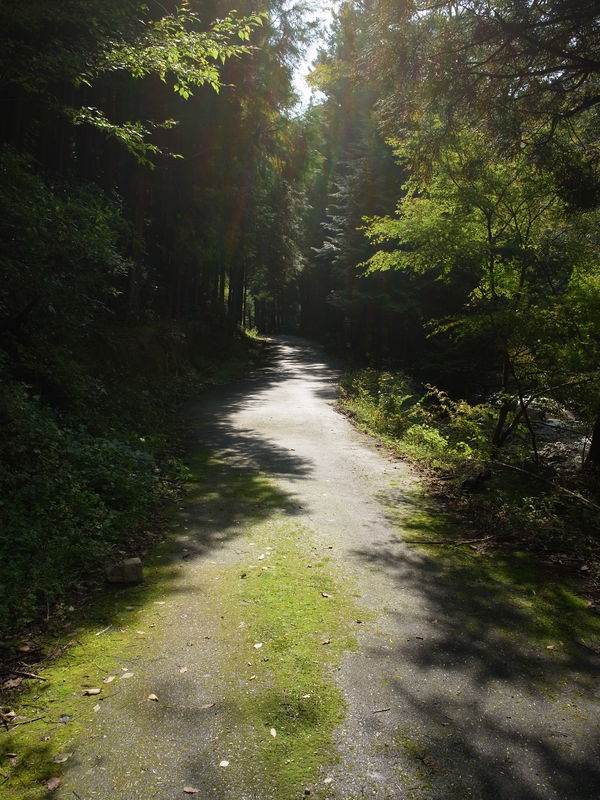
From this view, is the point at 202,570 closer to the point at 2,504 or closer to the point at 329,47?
the point at 2,504

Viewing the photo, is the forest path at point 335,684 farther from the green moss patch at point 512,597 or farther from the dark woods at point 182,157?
the dark woods at point 182,157

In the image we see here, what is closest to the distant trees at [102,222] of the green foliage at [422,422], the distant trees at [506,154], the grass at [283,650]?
the grass at [283,650]

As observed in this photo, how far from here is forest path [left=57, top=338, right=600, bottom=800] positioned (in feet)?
9.11

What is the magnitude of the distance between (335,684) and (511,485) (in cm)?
567

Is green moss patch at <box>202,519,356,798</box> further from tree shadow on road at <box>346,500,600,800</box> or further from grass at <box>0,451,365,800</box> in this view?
tree shadow on road at <box>346,500,600,800</box>

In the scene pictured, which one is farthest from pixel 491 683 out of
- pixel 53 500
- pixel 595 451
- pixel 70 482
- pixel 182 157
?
pixel 182 157

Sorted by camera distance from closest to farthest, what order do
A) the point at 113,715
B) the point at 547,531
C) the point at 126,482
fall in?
1. the point at 113,715
2. the point at 547,531
3. the point at 126,482

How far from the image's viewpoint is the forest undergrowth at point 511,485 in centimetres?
609

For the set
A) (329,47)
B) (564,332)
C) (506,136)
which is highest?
(329,47)

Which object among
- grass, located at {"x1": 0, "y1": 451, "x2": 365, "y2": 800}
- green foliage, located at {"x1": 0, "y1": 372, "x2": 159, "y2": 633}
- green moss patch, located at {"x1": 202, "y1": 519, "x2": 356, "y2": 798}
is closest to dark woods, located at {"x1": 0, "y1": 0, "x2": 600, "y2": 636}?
green foliage, located at {"x1": 0, "y1": 372, "x2": 159, "y2": 633}

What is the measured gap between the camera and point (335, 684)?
11.7 feet

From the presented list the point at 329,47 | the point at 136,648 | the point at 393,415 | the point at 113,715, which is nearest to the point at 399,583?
the point at 136,648

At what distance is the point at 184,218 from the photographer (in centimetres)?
1834

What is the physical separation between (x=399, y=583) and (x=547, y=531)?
7.24 ft
